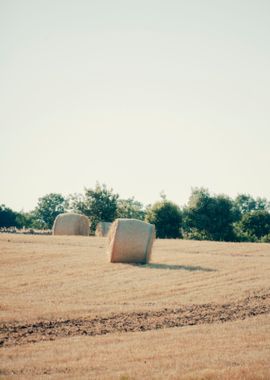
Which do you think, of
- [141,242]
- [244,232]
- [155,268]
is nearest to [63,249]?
[141,242]

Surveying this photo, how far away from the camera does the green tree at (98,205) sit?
231 ft

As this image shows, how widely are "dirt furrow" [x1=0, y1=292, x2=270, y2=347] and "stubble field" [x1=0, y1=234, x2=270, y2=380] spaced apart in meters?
0.02

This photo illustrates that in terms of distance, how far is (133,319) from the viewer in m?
13.0

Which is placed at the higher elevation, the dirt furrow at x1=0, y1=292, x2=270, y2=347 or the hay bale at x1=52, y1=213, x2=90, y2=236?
the hay bale at x1=52, y1=213, x2=90, y2=236

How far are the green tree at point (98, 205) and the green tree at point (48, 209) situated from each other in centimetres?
6686

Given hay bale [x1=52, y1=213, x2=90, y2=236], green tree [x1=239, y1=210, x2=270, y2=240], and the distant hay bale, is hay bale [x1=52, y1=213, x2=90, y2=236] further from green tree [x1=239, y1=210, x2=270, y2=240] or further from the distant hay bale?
green tree [x1=239, y1=210, x2=270, y2=240]

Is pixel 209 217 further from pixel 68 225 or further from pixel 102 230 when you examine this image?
pixel 68 225

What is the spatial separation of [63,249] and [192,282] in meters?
11.8

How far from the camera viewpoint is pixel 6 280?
62.2 feet

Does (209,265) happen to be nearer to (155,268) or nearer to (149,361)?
(155,268)

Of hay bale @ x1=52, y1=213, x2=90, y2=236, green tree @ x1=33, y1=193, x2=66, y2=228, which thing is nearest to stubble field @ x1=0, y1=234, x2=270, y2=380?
hay bale @ x1=52, y1=213, x2=90, y2=236

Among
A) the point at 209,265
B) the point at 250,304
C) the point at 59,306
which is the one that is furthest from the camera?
the point at 209,265

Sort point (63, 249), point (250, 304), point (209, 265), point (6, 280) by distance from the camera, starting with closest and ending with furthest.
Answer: point (250, 304) < point (6, 280) < point (209, 265) < point (63, 249)

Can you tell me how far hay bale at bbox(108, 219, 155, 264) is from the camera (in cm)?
2564
